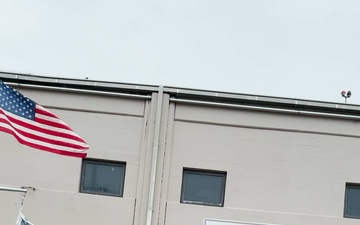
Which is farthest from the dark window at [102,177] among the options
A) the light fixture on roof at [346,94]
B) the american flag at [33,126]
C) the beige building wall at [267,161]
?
A: the light fixture on roof at [346,94]

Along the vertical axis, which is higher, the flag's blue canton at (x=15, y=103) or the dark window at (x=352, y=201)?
the flag's blue canton at (x=15, y=103)

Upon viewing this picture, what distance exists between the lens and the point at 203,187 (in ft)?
34.9

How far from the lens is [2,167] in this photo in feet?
34.6

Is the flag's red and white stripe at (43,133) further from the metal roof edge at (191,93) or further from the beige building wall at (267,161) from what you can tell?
the beige building wall at (267,161)

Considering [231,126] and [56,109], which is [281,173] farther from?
[56,109]

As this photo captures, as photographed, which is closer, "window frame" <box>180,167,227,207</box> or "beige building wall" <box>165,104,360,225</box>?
"beige building wall" <box>165,104,360,225</box>

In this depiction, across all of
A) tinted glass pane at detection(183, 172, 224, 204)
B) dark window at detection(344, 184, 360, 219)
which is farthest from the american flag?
dark window at detection(344, 184, 360, 219)

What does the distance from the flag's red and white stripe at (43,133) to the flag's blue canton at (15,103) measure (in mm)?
60

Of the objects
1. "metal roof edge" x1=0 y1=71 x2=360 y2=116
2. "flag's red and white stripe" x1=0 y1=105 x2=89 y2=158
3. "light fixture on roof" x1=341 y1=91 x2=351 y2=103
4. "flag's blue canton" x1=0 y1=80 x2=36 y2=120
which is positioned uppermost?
"light fixture on roof" x1=341 y1=91 x2=351 y2=103

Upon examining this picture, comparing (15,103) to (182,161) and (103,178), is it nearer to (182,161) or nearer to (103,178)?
(103,178)

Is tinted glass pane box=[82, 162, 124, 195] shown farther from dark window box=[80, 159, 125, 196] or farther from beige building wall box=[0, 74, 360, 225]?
beige building wall box=[0, 74, 360, 225]

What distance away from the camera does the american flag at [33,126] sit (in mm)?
7992

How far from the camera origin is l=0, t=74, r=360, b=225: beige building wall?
1033 centimetres

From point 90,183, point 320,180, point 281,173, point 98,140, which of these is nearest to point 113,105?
point 98,140
